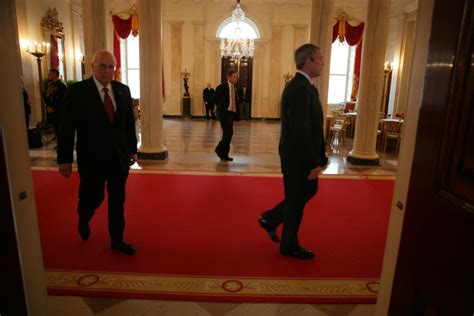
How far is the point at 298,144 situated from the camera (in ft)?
9.11

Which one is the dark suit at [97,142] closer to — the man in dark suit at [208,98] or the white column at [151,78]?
the white column at [151,78]

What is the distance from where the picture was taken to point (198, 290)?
8.67 feet

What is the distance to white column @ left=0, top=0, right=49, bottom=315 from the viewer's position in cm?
117

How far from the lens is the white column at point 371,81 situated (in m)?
7.07

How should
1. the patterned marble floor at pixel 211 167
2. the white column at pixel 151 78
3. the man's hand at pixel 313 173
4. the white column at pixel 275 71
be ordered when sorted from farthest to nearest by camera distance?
1. the white column at pixel 275 71
2. the white column at pixel 151 78
3. the man's hand at pixel 313 173
4. the patterned marble floor at pixel 211 167

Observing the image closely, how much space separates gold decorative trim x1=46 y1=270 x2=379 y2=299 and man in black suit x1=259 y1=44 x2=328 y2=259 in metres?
0.50

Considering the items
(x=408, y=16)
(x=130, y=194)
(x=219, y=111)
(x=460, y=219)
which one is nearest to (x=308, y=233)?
(x=130, y=194)

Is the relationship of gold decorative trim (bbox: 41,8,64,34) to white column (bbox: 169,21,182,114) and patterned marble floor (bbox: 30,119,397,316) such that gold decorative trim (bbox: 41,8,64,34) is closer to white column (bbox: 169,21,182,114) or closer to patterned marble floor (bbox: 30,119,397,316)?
patterned marble floor (bbox: 30,119,397,316)

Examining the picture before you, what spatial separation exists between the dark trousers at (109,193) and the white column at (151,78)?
403 cm

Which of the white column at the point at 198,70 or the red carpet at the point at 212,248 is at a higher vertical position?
the white column at the point at 198,70

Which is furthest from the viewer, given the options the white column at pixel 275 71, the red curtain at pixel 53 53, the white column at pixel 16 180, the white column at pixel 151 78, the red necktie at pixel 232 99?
the white column at pixel 275 71

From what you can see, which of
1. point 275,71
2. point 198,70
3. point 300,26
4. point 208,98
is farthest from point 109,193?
point 300,26

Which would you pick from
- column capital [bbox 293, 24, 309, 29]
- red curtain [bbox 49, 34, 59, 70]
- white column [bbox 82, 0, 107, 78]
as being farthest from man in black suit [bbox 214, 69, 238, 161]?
column capital [bbox 293, 24, 309, 29]

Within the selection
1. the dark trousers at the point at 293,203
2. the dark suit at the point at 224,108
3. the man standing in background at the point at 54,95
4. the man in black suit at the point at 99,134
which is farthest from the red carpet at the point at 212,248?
the man standing in background at the point at 54,95
